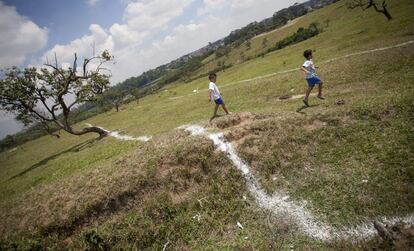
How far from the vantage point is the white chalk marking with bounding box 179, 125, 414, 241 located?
9367 millimetres

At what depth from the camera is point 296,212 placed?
36.3 feet

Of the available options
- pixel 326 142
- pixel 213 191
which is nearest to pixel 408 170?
pixel 326 142

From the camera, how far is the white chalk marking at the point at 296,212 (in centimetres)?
937

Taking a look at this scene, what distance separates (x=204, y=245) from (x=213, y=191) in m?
2.81

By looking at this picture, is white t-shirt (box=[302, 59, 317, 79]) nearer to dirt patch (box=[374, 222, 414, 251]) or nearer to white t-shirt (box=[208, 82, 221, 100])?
white t-shirt (box=[208, 82, 221, 100])

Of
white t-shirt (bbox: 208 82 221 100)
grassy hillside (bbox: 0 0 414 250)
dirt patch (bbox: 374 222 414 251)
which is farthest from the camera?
white t-shirt (bbox: 208 82 221 100)

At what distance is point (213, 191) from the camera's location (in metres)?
13.4

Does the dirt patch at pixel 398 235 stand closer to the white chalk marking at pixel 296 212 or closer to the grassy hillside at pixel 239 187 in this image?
the white chalk marking at pixel 296 212

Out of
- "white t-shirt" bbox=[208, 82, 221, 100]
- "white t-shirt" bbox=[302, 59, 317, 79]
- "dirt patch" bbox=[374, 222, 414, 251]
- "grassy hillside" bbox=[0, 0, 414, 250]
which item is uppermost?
"white t-shirt" bbox=[208, 82, 221, 100]

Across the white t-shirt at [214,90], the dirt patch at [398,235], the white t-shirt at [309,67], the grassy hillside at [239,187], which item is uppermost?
the white t-shirt at [214,90]

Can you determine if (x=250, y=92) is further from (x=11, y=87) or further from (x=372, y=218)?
(x=11, y=87)

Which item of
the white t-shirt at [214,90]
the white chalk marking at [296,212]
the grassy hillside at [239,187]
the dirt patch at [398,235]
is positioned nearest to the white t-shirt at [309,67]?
the grassy hillside at [239,187]

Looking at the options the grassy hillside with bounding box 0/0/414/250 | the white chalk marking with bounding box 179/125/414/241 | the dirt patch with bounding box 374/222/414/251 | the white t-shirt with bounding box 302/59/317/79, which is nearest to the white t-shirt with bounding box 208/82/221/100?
the grassy hillside with bounding box 0/0/414/250

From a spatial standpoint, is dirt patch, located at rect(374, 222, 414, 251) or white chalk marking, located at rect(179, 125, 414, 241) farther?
white chalk marking, located at rect(179, 125, 414, 241)
